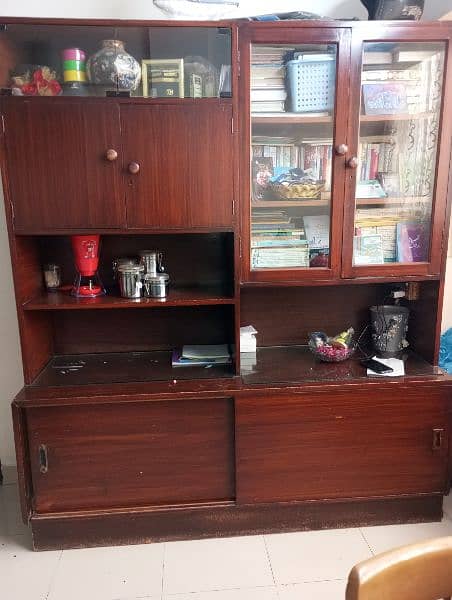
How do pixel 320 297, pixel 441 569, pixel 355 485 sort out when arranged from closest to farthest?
pixel 441 569, pixel 355 485, pixel 320 297

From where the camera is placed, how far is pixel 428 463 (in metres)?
1.89

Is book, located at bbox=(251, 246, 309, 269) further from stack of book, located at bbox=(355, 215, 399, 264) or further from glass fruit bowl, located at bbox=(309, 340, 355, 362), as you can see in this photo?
glass fruit bowl, located at bbox=(309, 340, 355, 362)

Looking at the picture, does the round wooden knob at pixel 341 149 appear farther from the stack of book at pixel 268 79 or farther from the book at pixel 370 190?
the stack of book at pixel 268 79

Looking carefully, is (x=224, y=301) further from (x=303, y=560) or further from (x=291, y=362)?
(x=303, y=560)

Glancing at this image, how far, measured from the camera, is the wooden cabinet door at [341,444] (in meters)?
1.81

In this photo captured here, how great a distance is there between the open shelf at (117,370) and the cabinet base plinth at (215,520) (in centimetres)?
50

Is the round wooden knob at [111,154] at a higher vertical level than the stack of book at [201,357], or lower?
higher

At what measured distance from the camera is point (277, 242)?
189 cm

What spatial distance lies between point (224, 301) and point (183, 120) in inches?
25.9

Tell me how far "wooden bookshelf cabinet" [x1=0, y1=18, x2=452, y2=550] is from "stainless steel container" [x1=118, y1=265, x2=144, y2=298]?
98 millimetres

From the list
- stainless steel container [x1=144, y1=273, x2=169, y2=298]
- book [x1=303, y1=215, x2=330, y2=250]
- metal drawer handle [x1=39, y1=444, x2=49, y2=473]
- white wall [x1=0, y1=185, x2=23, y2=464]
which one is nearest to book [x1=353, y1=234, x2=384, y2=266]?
book [x1=303, y1=215, x2=330, y2=250]

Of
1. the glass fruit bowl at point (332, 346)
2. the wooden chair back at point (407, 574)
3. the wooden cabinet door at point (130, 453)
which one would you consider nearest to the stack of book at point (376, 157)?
the glass fruit bowl at point (332, 346)

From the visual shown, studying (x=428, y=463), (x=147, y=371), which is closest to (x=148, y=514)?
(x=147, y=371)

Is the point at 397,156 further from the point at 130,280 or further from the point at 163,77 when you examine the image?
the point at 130,280
